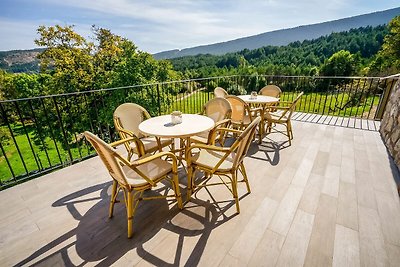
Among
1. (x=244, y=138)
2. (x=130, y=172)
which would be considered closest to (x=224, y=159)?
(x=244, y=138)

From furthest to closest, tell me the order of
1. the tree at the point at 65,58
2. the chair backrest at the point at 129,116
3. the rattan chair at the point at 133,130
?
the tree at the point at 65,58
the chair backrest at the point at 129,116
the rattan chair at the point at 133,130

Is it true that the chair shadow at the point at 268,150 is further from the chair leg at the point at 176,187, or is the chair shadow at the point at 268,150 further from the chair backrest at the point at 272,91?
the chair leg at the point at 176,187

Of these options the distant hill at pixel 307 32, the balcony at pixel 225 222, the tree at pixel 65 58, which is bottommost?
the balcony at pixel 225 222

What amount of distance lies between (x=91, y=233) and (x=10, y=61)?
126 ft

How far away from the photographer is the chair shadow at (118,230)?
4.75ft

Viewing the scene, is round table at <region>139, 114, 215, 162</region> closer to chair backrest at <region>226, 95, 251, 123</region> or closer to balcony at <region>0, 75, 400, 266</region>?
balcony at <region>0, 75, 400, 266</region>

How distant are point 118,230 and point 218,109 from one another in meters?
1.92

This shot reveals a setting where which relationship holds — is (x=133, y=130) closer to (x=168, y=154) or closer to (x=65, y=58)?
(x=168, y=154)

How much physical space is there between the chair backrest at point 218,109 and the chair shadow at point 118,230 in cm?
121

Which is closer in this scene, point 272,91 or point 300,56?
point 272,91

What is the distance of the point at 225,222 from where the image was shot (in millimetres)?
1770

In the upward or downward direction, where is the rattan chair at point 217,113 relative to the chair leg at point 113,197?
upward

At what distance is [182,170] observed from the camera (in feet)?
8.77

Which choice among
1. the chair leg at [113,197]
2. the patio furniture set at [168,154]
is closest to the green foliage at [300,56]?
the patio furniture set at [168,154]
